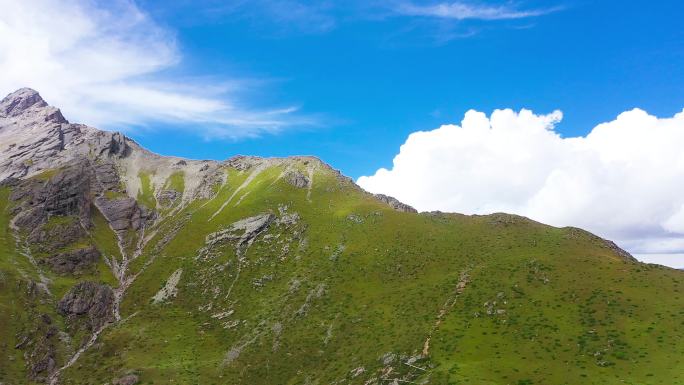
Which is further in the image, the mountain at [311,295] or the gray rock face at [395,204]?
the gray rock face at [395,204]

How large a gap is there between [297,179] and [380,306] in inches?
3260

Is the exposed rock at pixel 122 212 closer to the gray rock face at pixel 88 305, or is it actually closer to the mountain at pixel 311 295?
the mountain at pixel 311 295

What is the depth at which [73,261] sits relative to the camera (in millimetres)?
123688

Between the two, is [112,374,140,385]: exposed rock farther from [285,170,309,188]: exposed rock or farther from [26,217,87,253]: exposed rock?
[285,170,309,188]: exposed rock

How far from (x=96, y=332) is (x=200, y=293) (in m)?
24.3

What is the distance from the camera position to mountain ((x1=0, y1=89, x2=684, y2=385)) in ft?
220

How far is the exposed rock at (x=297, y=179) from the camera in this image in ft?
537

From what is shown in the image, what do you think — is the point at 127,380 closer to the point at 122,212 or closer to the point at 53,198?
the point at 122,212

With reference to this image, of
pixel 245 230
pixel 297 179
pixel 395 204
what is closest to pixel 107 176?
pixel 297 179

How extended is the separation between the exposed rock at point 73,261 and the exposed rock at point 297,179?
67.6 metres

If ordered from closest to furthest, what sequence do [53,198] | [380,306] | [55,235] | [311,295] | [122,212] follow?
[380,306]
[311,295]
[55,235]
[53,198]
[122,212]

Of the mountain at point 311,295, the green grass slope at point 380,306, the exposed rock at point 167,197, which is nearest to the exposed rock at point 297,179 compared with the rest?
the mountain at point 311,295

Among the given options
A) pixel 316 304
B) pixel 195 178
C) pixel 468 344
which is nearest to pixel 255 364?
pixel 316 304

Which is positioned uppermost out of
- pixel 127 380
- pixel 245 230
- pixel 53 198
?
pixel 245 230
